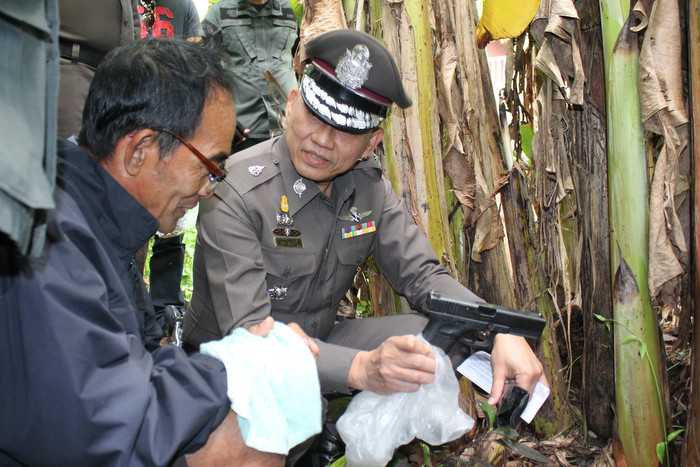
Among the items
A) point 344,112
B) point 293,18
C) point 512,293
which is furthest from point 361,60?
point 293,18

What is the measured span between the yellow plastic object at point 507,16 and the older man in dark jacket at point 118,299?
1.25 metres

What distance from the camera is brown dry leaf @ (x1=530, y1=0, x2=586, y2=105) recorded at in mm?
2297

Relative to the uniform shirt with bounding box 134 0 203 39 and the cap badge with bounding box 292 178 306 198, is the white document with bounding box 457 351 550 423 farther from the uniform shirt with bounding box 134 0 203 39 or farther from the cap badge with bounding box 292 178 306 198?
the uniform shirt with bounding box 134 0 203 39

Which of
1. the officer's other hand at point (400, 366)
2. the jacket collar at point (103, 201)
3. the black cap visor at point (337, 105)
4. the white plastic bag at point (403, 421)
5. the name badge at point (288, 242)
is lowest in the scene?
the white plastic bag at point (403, 421)

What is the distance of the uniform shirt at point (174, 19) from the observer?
3471 millimetres

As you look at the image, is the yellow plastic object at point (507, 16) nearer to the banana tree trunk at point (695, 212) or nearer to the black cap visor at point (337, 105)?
the banana tree trunk at point (695, 212)

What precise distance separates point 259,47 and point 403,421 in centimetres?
291

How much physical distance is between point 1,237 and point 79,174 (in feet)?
2.16

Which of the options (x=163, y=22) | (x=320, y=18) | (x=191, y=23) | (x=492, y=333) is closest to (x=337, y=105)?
(x=320, y=18)

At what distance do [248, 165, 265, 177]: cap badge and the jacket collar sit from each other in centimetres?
71

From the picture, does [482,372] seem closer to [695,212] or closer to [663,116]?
[695,212]

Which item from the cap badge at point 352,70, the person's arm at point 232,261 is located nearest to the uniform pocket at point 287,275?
the person's arm at point 232,261

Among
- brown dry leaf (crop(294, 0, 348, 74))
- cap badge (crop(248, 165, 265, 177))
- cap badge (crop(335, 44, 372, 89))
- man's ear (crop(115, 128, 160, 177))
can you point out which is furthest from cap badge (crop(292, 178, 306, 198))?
man's ear (crop(115, 128, 160, 177))

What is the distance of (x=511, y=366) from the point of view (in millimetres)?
1879
